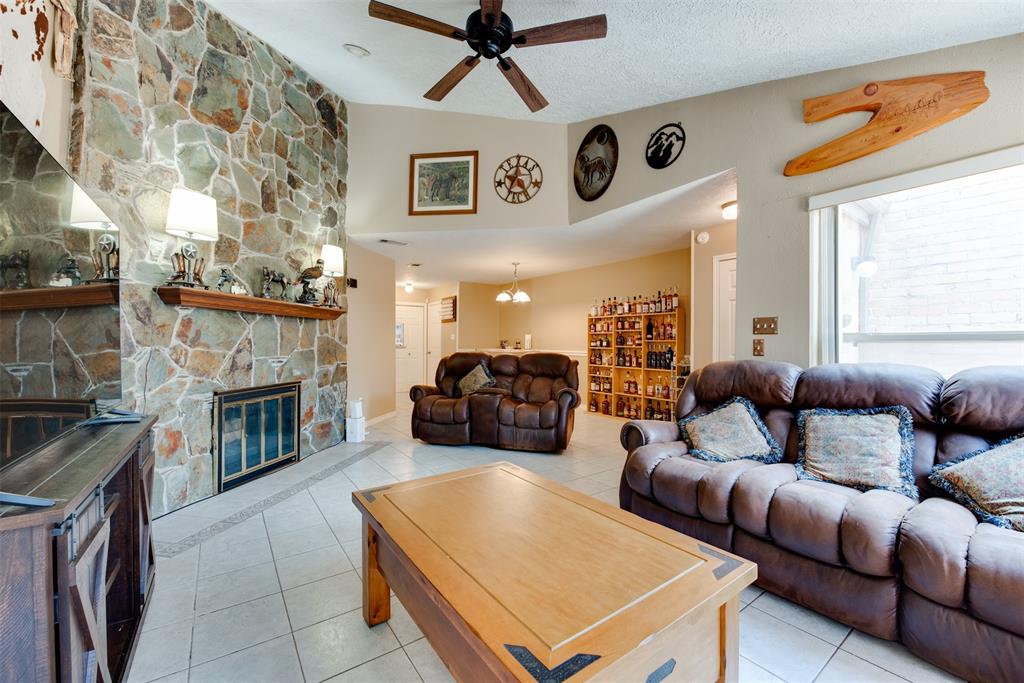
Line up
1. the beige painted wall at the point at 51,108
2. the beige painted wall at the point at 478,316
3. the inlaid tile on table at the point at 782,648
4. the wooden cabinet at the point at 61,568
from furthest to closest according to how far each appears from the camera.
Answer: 1. the beige painted wall at the point at 478,316
2. the beige painted wall at the point at 51,108
3. the inlaid tile on table at the point at 782,648
4. the wooden cabinet at the point at 61,568

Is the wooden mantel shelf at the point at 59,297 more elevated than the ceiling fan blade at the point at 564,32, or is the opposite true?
the ceiling fan blade at the point at 564,32

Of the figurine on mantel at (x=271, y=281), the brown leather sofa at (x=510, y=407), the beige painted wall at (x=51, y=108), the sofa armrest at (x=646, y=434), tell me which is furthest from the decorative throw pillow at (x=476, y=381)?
the beige painted wall at (x=51, y=108)

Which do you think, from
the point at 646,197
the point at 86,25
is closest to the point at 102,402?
the point at 86,25

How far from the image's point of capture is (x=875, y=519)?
1.49m

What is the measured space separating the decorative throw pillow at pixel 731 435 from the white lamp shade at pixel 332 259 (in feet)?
11.6

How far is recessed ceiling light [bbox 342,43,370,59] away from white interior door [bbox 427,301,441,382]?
5.40m

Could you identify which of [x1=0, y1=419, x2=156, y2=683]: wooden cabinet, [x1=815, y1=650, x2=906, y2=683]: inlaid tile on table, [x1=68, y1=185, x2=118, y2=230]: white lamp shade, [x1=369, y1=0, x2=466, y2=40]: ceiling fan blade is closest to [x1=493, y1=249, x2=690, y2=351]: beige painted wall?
[x1=369, y1=0, x2=466, y2=40]: ceiling fan blade

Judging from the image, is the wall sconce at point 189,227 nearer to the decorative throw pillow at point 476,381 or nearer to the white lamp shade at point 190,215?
the white lamp shade at point 190,215

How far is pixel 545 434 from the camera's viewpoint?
4.14 metres

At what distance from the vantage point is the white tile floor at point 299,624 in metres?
1.39

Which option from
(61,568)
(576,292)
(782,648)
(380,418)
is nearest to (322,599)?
(61,568)

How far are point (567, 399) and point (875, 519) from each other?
2797mm

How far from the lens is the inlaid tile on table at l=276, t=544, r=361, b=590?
1.92 m

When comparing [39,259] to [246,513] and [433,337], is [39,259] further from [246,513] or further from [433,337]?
[433,337]
